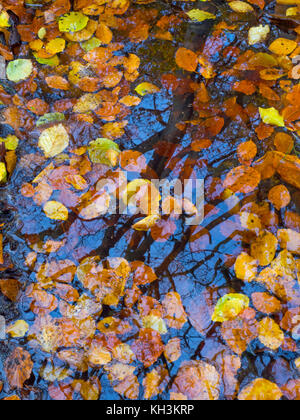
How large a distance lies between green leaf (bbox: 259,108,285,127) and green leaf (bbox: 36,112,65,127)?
99 centimetres

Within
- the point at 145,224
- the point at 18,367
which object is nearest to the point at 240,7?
the point at 145,224

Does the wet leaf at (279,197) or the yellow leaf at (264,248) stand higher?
the wet leaf at (279,197)

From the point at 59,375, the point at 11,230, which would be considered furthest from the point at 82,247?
the point at 59,375

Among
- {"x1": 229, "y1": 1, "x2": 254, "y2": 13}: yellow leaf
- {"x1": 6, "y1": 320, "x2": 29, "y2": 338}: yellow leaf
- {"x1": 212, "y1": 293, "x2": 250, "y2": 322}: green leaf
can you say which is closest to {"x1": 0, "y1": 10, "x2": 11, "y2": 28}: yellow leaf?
{"x1": 229, "y1": 1, "x2": 254, "y2": 13}: yellow leaf

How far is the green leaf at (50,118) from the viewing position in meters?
1.65

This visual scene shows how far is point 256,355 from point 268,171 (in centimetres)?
78

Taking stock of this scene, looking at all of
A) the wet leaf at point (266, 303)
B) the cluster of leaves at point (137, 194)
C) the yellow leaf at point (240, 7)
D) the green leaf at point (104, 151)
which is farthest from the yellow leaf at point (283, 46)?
the wet leaf at point (266, 303)

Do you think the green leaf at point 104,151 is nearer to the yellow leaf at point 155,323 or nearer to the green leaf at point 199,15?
the yellow leaf at point 155,323

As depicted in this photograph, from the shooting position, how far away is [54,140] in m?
1.61

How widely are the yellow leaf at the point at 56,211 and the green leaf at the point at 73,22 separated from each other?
3.54ft

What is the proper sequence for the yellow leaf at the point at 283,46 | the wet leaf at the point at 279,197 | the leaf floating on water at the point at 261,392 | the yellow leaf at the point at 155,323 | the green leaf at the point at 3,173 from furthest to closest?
the yellow leaf at the point at 283,46 < the green leaf at the point at 3,173 < the wet leaf at the point at 279,197 < the yellow leaf at the point at 155,323 < the leaf floating on water at the point at 261,392

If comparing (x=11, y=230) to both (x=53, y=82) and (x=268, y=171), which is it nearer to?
(x=53, y=82)

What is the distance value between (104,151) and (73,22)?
900 millimetres

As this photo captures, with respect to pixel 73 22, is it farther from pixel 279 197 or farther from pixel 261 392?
pixel 261 392
